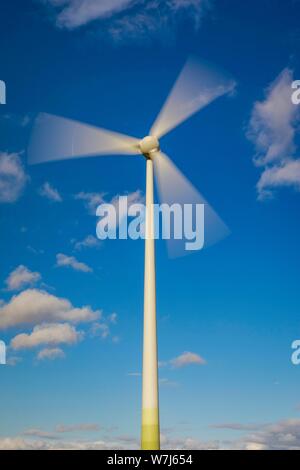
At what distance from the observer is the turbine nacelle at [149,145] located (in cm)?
3003

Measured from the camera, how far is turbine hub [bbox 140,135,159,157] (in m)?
30.0

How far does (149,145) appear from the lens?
3005 cm

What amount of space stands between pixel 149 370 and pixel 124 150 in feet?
41.0

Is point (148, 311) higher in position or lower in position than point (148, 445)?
higher

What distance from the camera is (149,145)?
3005cm

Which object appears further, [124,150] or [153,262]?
[124,150]

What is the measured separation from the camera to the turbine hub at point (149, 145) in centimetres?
3003

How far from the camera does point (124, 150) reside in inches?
1183

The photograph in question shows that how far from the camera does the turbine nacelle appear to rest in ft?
98.5
